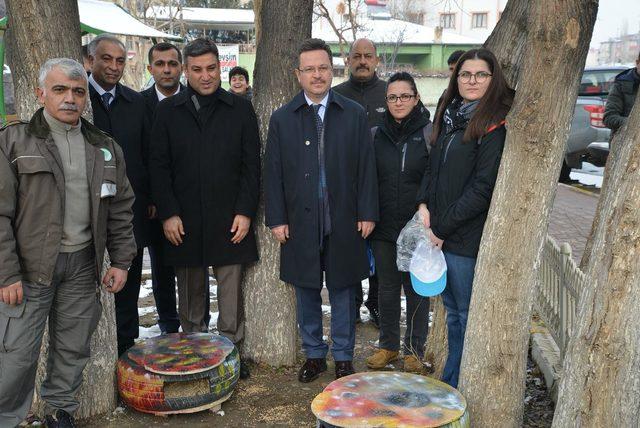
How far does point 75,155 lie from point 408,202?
197 centimetres

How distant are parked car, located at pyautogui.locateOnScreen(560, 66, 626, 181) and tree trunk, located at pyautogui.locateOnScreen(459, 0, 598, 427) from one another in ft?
30.6

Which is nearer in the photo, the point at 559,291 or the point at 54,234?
the point at 54,234

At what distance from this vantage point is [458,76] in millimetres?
3518

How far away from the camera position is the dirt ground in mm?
3832

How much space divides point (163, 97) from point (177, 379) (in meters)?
2.27

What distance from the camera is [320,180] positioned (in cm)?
408

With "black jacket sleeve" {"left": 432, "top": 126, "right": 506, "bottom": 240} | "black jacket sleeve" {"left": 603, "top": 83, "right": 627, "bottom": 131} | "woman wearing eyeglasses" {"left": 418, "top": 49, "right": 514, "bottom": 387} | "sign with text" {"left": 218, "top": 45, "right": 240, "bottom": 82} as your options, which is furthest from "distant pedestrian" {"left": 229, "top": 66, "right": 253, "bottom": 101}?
"sign with text" {"left": 218, "top": 45, "right": 240, "bottom": 82}

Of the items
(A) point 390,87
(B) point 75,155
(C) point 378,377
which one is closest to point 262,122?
(A) point 390,87

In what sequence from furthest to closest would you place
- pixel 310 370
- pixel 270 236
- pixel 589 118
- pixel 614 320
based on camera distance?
1. pixel 589 118
2. pixel 270 236
3. pixel 310 370
4. pixel 614 320

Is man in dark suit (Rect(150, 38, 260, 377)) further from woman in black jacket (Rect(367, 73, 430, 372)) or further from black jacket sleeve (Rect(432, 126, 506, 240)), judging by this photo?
black jacket sleeve (Rect(432, 126, 506, 240))

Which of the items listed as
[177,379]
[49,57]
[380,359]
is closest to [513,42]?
[380,359]

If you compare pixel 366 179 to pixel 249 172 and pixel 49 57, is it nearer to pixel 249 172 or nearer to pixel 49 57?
pixel 249 172

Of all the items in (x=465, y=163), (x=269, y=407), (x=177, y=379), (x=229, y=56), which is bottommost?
(x=269, y=407)

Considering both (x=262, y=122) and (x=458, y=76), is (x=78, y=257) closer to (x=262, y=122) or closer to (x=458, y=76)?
(x=262, y=122)
